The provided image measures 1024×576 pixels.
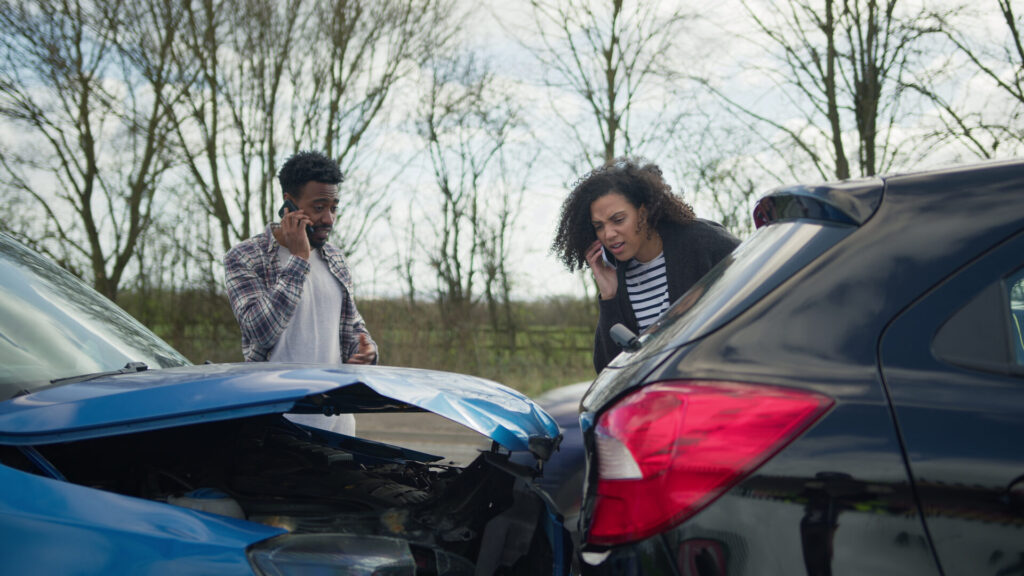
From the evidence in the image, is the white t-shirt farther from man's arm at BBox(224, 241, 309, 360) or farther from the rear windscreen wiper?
the rear windscreen wiper

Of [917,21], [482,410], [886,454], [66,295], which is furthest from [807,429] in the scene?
[917,21]

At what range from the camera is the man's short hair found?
3.46 m

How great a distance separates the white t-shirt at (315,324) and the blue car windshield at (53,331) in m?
0.51

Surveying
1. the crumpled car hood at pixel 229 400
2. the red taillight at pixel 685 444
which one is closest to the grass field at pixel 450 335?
the crumpled car hood at pixel 229 400

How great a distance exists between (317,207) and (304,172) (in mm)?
164

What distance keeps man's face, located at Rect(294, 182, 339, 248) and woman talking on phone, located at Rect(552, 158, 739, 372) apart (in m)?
1.23

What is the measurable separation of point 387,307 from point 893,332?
11.8 m

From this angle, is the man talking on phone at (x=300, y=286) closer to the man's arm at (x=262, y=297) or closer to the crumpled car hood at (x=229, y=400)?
the man's arm at (x=262, y=297)

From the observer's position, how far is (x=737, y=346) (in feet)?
4.66

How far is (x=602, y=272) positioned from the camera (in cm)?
368

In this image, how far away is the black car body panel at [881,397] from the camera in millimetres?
1223

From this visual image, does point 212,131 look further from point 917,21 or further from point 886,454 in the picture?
point 886,454

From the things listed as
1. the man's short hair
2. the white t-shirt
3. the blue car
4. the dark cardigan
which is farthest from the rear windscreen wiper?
the dark cardigan

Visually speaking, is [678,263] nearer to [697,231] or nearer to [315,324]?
[697,231]
